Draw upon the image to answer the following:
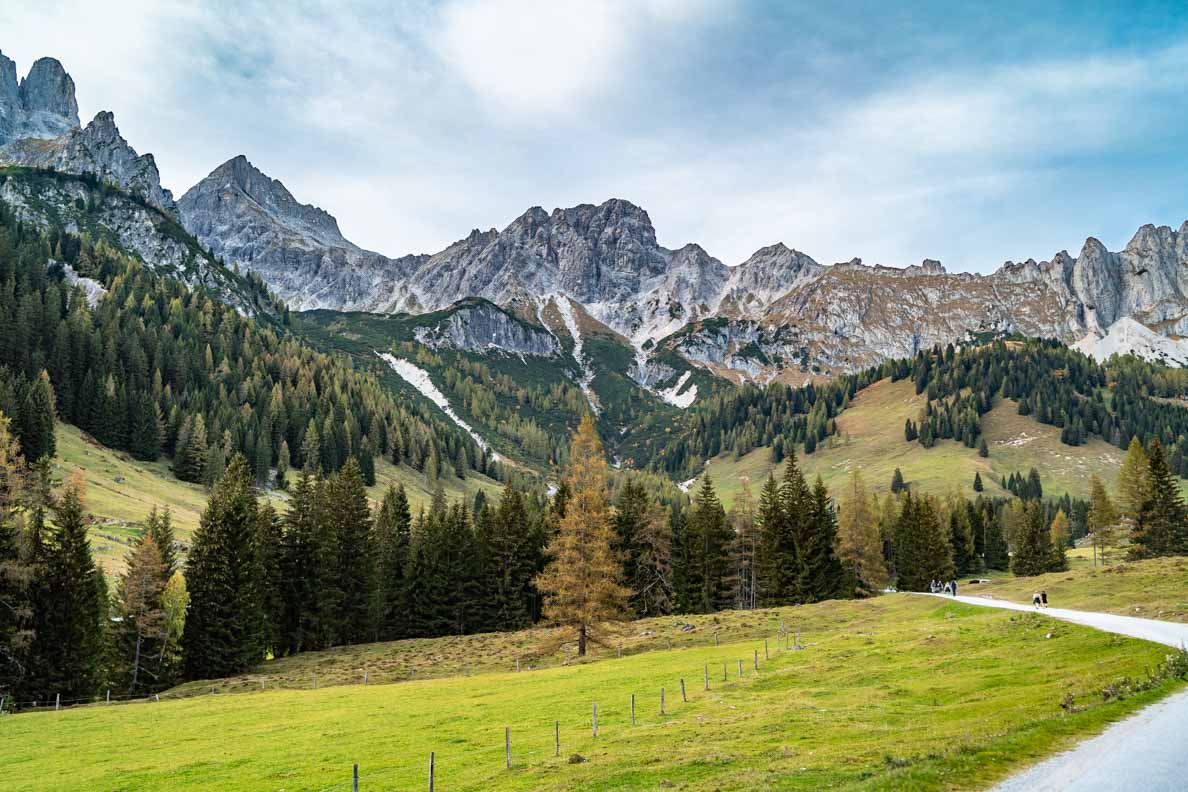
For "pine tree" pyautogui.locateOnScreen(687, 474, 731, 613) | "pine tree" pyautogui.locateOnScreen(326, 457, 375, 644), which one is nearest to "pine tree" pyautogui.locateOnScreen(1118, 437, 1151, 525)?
"pine tree" pyautogui.locateOnScreen(687, 474, 731, 613)

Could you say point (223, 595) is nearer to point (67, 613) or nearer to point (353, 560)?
point (67, 613)

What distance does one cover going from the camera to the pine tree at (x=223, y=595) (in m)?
60.6

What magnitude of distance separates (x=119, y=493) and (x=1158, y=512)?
15116 cm

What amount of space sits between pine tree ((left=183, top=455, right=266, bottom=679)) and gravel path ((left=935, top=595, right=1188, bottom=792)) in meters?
63.2

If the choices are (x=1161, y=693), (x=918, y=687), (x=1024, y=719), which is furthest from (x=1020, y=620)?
(x=1024, y=719)

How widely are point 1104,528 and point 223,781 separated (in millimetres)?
141921

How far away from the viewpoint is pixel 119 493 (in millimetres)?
109375

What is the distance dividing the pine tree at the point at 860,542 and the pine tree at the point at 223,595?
69.7m

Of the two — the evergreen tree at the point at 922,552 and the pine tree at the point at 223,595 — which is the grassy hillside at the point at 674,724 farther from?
the evergreen tree at the point at 922,552

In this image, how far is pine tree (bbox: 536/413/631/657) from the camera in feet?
181

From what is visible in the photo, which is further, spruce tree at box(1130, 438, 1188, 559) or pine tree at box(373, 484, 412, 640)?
spruce tree at box(1130, 438, 1188, 559)

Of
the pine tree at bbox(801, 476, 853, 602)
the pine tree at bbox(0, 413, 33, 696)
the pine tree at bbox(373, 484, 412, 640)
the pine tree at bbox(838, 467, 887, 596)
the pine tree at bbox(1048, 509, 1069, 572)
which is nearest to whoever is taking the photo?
the pine tree at bbox(0, 413, 33, 696)

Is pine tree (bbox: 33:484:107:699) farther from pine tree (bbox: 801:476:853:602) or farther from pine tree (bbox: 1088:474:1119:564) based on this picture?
pine tree (bbox: 1088:474:1119:564)

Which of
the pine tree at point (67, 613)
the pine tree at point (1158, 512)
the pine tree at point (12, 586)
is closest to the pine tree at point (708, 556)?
the pine tree at point (1158, 512)
